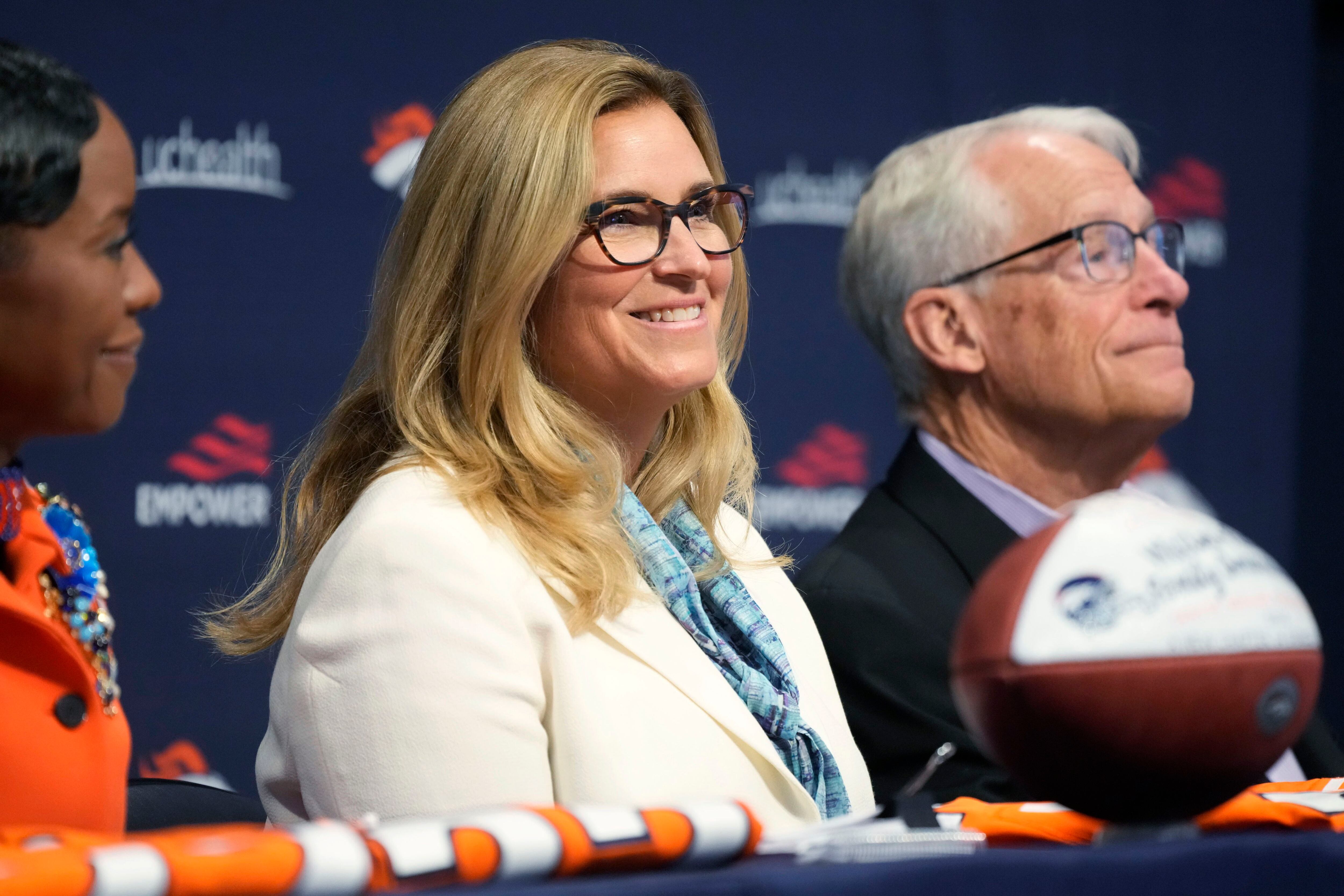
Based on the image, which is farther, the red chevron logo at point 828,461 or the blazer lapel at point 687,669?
the red chevron logo at point 828,461

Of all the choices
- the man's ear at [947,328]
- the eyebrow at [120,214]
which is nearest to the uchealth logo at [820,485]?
the man's ear at [947,328]

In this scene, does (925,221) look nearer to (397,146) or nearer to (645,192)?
(645,192)

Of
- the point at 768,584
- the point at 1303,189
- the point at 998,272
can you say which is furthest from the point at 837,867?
the point at 1303,189

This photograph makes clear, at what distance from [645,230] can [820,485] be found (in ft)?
5.48

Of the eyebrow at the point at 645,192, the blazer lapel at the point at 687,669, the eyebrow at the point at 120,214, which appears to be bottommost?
the blazer lapel at the point at 687,669

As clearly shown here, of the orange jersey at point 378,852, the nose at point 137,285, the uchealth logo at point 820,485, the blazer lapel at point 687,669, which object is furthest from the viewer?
the uchealth logo at point 820,485

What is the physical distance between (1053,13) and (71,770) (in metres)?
3.19

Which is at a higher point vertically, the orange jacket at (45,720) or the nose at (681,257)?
the nose at (681,257)

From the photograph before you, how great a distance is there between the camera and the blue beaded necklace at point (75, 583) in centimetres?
119

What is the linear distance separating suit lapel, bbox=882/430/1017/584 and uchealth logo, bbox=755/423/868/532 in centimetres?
102

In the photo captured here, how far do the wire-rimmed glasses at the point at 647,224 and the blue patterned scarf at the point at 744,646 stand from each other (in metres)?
0.29

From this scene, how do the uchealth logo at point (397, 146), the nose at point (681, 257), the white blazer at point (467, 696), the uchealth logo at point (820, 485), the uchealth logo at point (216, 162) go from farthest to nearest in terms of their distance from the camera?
the uchealth logo at point (820, 485) < the uchealth logo at point (397, 146) < the uchealth logo at point (216, 162) < the nose at point (681, 257) < the white blazer at point (467, 696)

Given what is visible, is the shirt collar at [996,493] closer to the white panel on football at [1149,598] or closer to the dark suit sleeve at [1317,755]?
the dark suit sleeve at [1317,755]

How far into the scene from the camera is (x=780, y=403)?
3.37 m
